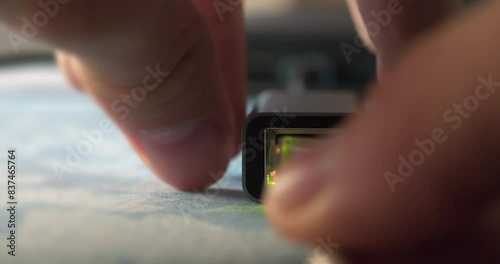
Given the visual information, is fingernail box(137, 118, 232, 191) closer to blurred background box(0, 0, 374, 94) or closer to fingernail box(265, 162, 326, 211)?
fingernail box(265, 162, 326, 211)

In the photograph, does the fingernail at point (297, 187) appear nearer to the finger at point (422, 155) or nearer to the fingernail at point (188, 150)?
the finger at point (422, 155)

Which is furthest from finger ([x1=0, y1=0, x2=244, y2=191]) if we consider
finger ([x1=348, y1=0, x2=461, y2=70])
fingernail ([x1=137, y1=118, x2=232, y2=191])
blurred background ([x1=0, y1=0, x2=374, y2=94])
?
blurred background ([x1=0, y1=0, x2=374, y2=94])

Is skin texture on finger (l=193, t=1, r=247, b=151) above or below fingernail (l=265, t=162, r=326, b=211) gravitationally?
above

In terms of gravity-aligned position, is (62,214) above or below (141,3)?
below

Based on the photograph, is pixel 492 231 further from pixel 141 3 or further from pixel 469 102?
pixel 141 3

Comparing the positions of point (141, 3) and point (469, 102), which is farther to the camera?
point (141, 3)

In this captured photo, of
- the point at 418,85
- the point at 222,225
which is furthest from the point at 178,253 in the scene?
the point at 418,85
